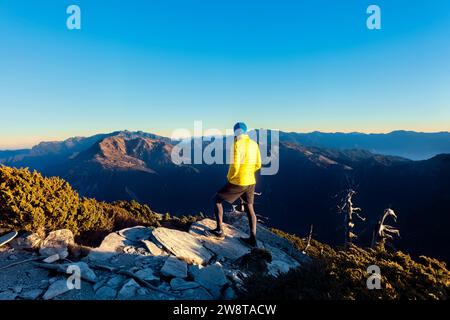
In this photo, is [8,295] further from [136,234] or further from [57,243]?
[136,234]

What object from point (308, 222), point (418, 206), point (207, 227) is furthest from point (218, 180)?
point (207, 227)

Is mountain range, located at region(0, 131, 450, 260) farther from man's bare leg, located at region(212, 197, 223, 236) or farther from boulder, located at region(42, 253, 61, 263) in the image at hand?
boulder, located at region(42, 253, 61, 263)

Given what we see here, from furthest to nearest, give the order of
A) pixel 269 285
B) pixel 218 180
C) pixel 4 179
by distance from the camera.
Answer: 1. pixel 218 180
2. pixel 4 179
3. pixel 269 285

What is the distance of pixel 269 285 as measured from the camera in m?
4.06

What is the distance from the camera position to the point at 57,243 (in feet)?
18.6

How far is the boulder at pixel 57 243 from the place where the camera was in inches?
208

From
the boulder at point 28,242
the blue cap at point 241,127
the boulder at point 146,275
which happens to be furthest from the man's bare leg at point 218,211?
the boulder at point 28,242

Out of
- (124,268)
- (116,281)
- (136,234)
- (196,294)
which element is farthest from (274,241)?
(116,281)

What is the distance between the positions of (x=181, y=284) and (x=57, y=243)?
9.72ft

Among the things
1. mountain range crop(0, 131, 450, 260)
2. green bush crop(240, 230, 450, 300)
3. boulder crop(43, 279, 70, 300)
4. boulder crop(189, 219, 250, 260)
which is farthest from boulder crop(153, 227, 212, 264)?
mountain range crop(0, 131, 450, 260)

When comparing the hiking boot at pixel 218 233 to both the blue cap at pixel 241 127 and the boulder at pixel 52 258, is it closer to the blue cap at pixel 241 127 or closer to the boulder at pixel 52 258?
the blue cap at pixel 241 127
